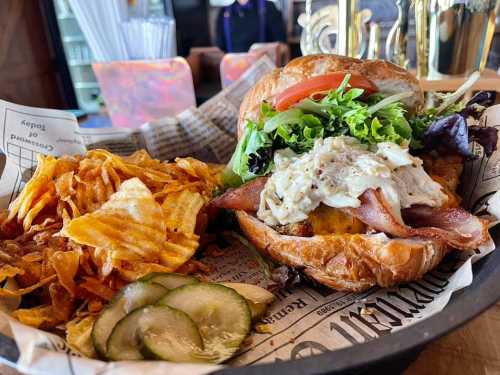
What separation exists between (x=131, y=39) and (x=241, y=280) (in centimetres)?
262

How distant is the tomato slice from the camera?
4.76ft

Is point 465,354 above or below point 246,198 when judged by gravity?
below

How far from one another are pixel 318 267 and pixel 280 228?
18 centimetres

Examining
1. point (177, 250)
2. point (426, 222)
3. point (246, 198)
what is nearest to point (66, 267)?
point (177, 250)

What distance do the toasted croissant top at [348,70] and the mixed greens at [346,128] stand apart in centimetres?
6

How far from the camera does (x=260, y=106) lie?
5.19 ft

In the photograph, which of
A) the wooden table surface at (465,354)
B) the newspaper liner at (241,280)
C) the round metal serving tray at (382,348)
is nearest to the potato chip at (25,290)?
the newspaper liner at (241,280)

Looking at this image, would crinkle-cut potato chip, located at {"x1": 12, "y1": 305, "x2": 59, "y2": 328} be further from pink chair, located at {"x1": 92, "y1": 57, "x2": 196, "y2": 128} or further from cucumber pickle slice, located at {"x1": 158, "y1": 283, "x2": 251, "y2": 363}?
pink chair, located at {"x1": 92, "y1": 57, "x2": 196, "y2": 128}

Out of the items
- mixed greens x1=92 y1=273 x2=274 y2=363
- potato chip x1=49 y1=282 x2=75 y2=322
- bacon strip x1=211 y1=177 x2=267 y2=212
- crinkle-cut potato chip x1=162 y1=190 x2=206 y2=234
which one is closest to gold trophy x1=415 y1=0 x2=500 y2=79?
bacon strip x1=211 y1=177 x2=267 y2=212

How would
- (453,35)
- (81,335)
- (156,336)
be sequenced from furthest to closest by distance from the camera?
(453,35) → (81,335) → (156,336)

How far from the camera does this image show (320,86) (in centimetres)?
145

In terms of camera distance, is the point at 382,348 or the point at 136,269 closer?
the point at 382,348

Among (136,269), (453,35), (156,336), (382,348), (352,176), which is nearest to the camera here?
(382,348)

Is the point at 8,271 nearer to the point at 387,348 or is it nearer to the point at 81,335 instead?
the point at 81,335
